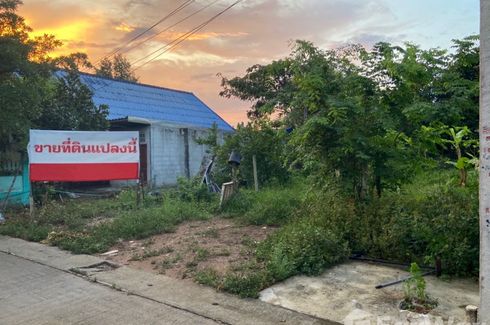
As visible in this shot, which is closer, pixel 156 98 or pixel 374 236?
pixel 374 236

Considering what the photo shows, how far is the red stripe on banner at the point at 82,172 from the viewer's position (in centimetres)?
1034

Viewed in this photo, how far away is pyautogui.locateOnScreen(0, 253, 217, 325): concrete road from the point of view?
4461 millimetres

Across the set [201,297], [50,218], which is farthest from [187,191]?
[201,297]

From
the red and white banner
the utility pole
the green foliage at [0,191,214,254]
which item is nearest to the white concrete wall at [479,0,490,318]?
the utility pole

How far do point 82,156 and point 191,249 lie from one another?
5.07 meters

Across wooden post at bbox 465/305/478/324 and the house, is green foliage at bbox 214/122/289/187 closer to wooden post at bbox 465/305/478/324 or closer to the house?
the house

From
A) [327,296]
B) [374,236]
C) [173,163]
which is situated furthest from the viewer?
[173,163]

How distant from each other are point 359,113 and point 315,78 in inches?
34.3

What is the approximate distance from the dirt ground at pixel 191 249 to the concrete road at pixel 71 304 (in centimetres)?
97

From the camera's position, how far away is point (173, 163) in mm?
20203

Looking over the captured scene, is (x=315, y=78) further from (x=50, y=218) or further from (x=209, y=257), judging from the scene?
(x=50, y=218)

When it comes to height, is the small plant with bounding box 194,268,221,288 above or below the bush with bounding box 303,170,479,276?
below

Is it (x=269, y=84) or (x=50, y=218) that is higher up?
(x=269, y=84)

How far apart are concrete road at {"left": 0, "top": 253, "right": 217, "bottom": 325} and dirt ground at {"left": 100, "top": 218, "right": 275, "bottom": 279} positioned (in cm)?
97
